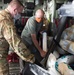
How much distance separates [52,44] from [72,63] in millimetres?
323

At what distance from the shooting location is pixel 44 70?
6.85 feet

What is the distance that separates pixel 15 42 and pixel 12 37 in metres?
0.06

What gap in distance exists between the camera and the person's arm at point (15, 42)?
2.26 m

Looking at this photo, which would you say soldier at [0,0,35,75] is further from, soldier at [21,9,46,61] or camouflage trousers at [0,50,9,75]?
soldier at [21,9,46,61]

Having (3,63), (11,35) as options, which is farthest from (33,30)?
(11,35)

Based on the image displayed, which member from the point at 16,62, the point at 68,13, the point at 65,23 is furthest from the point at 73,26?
the point at 16,62

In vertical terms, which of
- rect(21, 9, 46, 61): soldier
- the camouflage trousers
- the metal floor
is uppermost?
rect(21, 9, 46, 61): soldier

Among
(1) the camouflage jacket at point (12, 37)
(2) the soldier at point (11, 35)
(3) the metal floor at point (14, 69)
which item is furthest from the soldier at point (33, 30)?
(1) the camouflage jacket at point (12, 37)

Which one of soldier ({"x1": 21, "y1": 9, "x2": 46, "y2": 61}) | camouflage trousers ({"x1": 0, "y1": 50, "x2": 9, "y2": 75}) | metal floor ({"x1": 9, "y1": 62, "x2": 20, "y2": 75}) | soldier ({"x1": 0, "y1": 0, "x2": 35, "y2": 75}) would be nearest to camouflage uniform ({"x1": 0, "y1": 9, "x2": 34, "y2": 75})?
soldier ({"x1": 0, "y1": 0, "x2": 35, "y2": 75})

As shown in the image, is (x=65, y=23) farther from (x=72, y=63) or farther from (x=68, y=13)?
(x=72, y=63)

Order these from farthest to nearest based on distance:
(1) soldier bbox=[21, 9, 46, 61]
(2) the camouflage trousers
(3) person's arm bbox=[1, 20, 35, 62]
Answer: (1) soldier bbox=[21, 9, 46, 61]
(2) the camouflage trousers
(3) person's arm bbox=[1, 20, 35, 62]

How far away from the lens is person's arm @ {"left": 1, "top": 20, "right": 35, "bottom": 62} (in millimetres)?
2262

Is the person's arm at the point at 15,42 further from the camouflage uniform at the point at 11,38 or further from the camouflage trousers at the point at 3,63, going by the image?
the camouflage trousers at the point at 3,63

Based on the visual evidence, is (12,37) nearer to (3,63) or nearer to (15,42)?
(15,42)
